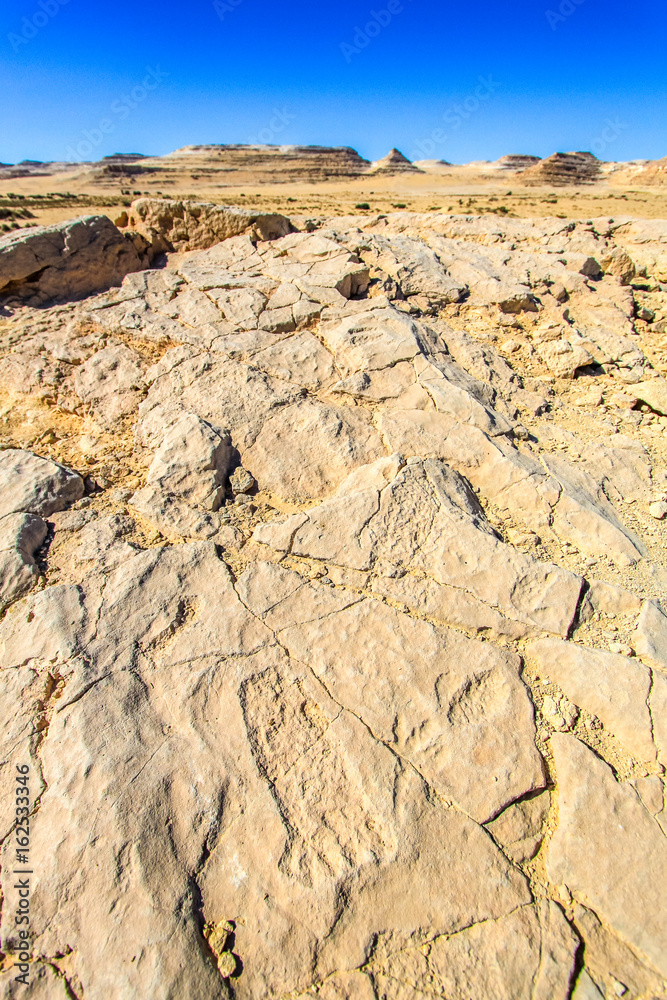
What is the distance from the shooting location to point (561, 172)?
3534 cm

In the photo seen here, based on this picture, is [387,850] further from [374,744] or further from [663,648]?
[663,648]

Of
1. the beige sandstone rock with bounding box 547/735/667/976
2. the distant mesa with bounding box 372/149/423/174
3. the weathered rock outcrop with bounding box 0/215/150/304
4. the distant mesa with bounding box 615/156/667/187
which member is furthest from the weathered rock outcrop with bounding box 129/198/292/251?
the distant mesa with bounding box 372/149/423/174

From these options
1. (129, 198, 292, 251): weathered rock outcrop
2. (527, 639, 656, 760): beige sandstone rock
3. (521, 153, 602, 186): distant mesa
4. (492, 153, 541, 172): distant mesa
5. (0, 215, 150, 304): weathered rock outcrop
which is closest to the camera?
(527, 639, 656, 760): beige sandstone rock

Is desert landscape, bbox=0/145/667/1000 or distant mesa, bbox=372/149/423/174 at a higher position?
distant mesa, bbox=372/149/423/174

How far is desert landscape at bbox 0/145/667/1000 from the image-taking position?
1579mm

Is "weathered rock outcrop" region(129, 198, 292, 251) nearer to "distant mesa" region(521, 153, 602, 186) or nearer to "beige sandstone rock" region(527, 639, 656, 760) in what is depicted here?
"beige sandstone rock" region(527, 639, 656, 760)

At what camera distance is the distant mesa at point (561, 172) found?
111 ft

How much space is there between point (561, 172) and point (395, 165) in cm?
2186

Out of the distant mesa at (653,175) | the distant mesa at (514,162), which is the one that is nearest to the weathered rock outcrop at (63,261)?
the distant mesa at (653,175)

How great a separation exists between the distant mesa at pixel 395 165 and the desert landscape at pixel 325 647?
171ft

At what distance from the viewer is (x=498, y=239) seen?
6.21m

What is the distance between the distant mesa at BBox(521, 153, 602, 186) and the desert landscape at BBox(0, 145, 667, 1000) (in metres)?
37.2

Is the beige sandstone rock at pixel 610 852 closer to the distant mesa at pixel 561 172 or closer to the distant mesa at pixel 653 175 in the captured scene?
the distant mesa at pixel 653 175

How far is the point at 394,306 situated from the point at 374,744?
3486mm
